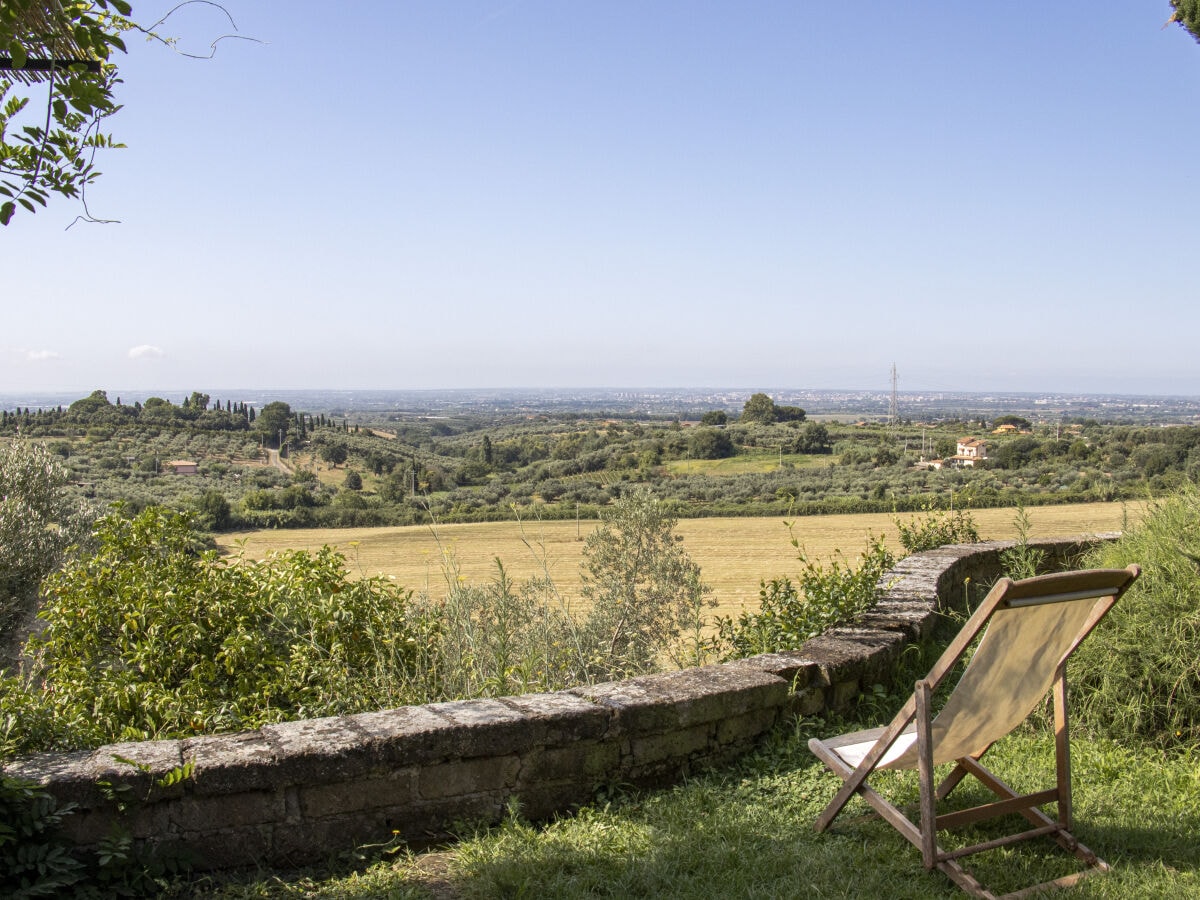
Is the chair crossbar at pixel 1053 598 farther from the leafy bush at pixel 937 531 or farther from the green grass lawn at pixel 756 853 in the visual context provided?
the leafy bush at pixel 937 531

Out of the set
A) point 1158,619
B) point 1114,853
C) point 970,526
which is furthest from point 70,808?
point 970,526

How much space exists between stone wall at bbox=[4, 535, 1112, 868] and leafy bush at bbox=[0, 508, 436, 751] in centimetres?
70

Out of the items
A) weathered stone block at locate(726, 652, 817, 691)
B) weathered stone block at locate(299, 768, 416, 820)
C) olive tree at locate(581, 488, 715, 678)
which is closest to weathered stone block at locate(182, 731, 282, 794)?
weathered stone block at locate(299, 768, 416, 820)

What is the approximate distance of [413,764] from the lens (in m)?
2.60

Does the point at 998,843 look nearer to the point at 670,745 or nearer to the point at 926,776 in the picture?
the point at 926,776

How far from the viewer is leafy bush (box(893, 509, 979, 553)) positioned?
6914 millimetres

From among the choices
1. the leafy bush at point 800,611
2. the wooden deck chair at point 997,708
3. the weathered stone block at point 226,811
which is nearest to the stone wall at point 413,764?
the weathered stone block at point 226,811

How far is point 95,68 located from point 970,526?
24.1 ft

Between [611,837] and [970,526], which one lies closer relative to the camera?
[611,837]

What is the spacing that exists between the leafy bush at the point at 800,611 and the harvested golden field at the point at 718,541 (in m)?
1.54

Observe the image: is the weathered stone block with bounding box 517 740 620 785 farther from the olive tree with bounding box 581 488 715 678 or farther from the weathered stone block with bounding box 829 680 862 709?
the olive tree with bounding box 581 488 715 678

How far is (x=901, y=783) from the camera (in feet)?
9.55

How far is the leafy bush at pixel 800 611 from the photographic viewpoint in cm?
423

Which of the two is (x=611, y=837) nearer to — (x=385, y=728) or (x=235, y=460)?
(x=385, y=728)
